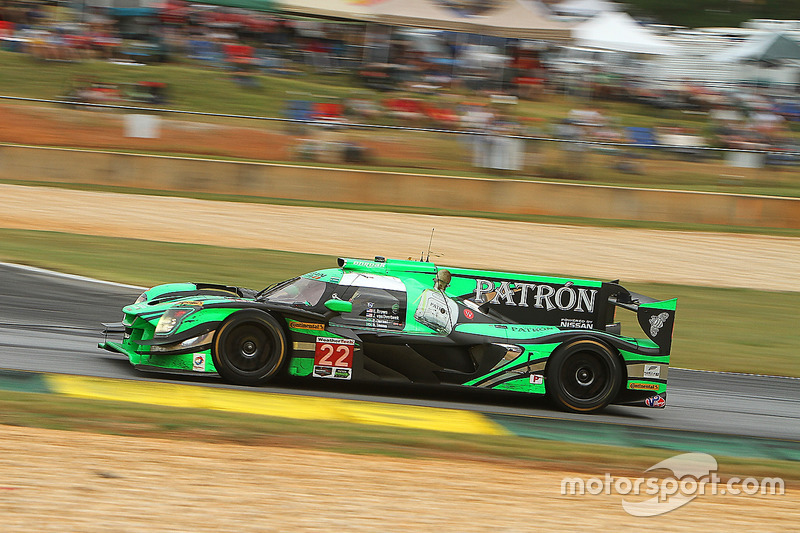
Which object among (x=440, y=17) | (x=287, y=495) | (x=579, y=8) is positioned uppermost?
(x=579, y=8)

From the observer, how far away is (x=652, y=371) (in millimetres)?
8391

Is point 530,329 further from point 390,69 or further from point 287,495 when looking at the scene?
point 390,69

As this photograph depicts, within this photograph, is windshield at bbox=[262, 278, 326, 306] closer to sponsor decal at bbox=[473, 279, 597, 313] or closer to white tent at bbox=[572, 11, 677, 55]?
sponsor decal at bbox=[473, 279, 597, 313]

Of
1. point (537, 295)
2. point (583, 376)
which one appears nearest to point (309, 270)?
point (537, 295)

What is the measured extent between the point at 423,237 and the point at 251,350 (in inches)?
A: 363

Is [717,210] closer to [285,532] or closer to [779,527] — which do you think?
[779,527]

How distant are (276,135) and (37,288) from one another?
7947 mm

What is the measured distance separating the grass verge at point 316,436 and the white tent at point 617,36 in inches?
799

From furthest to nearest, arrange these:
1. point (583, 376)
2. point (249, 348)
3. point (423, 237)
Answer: point (423, 237) < point (583, 376) < point (249, 348)

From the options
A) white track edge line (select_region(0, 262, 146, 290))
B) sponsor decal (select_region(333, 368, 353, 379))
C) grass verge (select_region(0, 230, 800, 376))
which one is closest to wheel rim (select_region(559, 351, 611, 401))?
sponsor decal (select_region(333, 368, 353, 379))

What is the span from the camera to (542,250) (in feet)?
55.1

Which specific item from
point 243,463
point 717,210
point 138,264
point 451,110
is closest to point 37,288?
point 138,264

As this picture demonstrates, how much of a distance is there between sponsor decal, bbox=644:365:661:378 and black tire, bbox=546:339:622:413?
0.24 meters

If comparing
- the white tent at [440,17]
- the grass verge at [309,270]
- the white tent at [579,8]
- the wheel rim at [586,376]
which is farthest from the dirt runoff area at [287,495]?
the white tent at [579,8]
